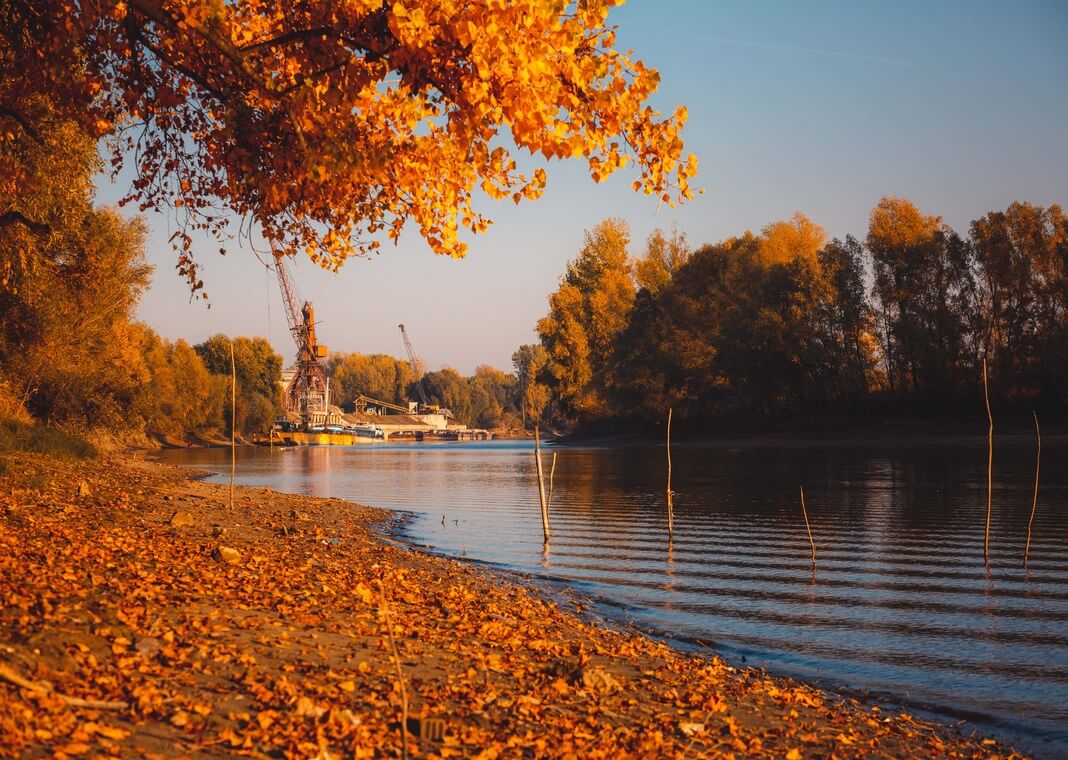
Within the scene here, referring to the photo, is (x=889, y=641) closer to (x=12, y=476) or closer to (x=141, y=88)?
(x=141, y=88)

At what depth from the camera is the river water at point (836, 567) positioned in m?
11.1

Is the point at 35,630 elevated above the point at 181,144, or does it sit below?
below

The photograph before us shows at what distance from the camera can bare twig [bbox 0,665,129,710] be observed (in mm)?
5012

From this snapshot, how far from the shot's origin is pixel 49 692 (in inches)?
200

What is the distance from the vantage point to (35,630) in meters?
6.03

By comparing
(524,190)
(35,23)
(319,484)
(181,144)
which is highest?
(35,23)

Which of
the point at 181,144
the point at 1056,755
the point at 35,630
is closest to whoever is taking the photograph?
the point at 35,630

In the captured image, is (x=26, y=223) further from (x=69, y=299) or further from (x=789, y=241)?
(x=789, y=241)

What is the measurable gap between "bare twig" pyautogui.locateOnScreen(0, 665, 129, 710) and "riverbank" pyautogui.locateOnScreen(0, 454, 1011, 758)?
16 millimetres

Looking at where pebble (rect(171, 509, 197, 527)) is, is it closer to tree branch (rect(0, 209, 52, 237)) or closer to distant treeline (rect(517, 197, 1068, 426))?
tree branch (rect(0, 209, 52, 237))

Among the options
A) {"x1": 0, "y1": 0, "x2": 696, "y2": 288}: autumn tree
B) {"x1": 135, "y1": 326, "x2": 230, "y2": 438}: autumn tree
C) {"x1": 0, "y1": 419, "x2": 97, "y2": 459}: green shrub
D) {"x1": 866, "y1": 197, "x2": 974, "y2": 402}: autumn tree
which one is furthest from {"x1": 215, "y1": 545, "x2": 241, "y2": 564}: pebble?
{"x1": 135, "y1": 326, "x2": 230, "y2": 438}: autumn tree

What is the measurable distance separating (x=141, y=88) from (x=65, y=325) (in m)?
24.0

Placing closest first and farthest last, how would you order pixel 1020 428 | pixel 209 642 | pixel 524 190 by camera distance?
pixel 209 642, pixel 524 190, pixel 1020 428

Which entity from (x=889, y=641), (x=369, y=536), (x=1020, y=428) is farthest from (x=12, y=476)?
(x=1020, y=428)
